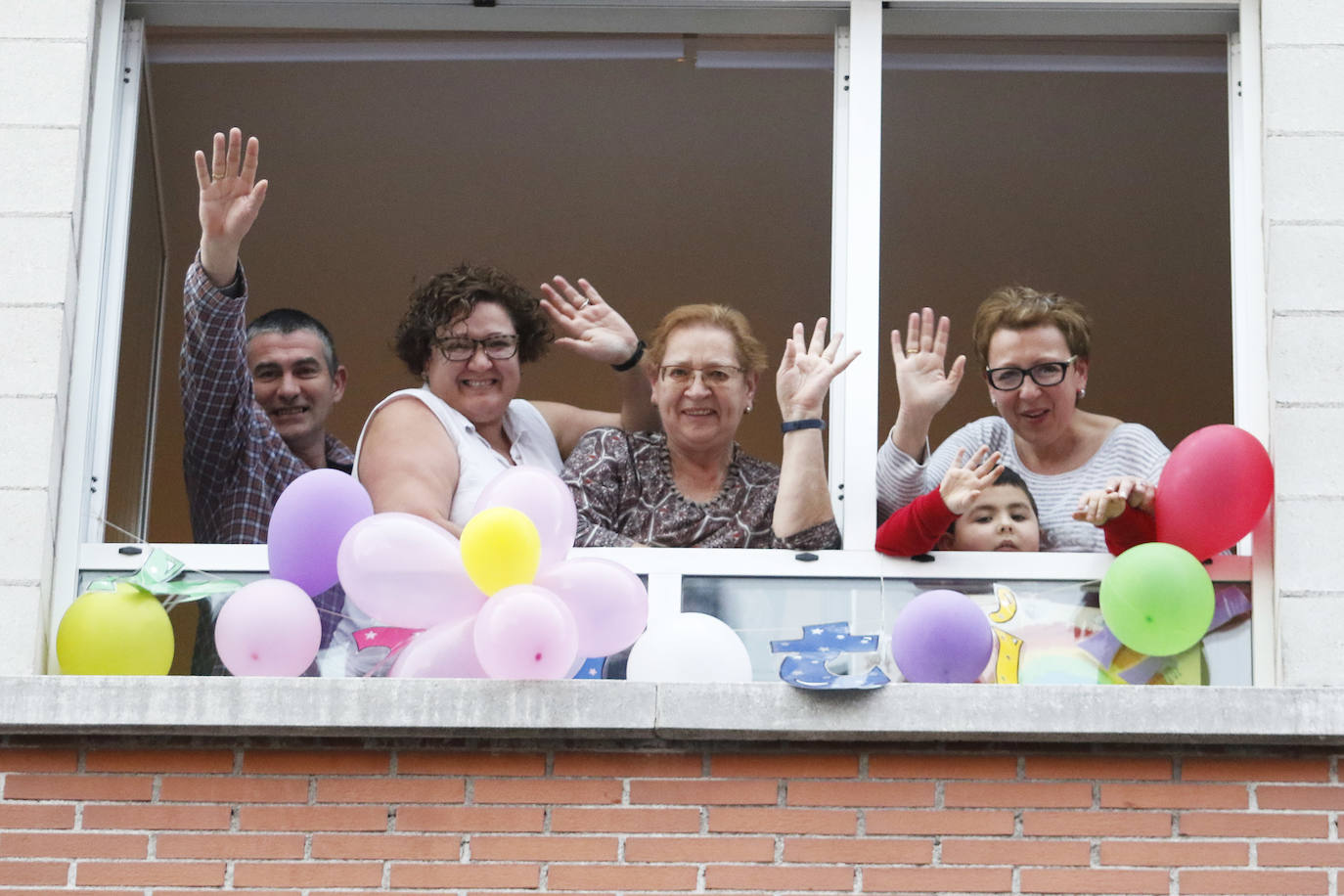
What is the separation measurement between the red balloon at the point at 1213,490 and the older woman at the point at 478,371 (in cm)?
153

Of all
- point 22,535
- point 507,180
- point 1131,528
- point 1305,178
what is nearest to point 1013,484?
point 1131,528

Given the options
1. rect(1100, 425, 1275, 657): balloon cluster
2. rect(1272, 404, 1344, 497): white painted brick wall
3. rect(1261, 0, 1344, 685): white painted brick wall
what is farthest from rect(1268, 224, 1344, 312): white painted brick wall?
rect(1100, 425, 1275, 657): balloon cluster

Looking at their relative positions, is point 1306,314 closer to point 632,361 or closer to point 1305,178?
point 1305,178

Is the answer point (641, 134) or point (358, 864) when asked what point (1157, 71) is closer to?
point (641, 134)

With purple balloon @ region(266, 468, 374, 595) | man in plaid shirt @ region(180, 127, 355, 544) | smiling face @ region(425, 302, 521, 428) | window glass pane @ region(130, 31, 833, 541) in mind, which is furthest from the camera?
window glass pane @ region(130, 31, 833, 541)

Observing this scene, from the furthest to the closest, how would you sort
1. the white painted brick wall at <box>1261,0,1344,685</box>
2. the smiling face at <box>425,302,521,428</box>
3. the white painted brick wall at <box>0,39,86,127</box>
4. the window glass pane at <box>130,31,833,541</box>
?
the window glass pane at <box>130,31,833,541</box>
the smiling face at <box>425,302,521,428</box>
the white painted brick wall at <box>0,39,86,127</box>
the white painted brick wall at <box>1261,0,1344,685</box>

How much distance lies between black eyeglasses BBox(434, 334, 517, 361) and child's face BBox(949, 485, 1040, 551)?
54.0 inches

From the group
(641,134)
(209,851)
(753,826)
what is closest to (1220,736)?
(753,826)

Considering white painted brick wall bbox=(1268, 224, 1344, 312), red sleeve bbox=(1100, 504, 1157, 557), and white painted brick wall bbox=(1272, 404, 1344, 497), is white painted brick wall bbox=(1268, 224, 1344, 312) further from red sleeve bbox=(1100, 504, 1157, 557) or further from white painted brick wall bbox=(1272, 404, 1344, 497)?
red sleeve bbox=(1100, 504, 1157, 557)

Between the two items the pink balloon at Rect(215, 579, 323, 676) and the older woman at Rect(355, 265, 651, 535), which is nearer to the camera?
the pink balloon at Rect(215, 579, 323, 676)

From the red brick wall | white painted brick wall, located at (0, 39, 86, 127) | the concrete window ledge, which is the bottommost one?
the red brick wall

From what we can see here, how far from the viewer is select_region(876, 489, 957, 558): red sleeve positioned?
456 centimetres

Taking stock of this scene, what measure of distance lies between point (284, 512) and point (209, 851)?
2.63ft

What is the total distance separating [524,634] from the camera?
157 inches
